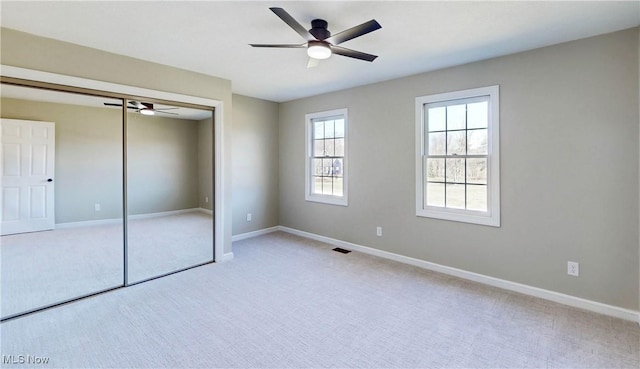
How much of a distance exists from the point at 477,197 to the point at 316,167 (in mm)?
2687

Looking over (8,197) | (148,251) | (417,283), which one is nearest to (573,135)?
(417,283)

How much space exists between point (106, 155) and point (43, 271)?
1494mm

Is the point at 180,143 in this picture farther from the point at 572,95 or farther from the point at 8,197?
the point at 572,95

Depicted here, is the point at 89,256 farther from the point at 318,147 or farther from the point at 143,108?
the point at 318,147

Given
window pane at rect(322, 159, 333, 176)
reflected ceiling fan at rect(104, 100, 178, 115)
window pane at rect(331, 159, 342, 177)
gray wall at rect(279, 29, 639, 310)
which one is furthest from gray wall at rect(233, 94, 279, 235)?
gray wall at rect(279, 29, 639, 310)

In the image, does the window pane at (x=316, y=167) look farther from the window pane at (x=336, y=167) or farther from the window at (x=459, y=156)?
the window at (x=459, y=156)

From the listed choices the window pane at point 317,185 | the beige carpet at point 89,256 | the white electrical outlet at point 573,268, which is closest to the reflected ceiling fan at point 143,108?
the beige carpet at point 89,256

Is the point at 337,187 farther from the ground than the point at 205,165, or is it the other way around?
the point at 205,165

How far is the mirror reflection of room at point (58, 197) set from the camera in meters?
2.93

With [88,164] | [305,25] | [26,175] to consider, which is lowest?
[26,175]

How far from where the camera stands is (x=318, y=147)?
523 cm

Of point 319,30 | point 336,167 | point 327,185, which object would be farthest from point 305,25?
point 327,185

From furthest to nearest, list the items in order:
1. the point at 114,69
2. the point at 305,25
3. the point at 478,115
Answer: the point at 478,115 → the point at 114,69 → the point at 305,25

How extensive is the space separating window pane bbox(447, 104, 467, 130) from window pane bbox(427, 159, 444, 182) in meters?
0.45
